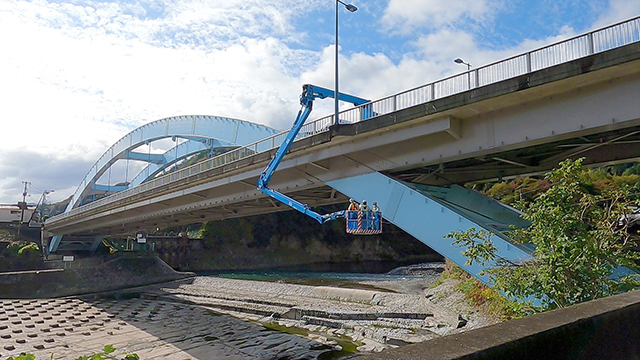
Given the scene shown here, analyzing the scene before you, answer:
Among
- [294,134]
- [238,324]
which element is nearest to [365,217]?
[294,134]

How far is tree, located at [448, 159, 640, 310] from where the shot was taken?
702 centimetres

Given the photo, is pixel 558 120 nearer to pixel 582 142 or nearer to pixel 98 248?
pixel 582 142

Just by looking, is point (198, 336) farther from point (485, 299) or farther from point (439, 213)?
point (485, 299)

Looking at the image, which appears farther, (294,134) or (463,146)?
(294,134)

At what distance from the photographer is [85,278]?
3366 centimetres

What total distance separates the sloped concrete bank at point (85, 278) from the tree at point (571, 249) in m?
32.3

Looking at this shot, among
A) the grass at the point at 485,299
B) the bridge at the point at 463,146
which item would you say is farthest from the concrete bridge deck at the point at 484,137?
the grass at the point at 485,299

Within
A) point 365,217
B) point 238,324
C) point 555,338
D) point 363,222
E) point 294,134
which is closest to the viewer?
point 555,338

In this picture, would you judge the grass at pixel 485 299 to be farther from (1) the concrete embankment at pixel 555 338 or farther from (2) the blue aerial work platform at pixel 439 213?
(1) the concrete embankment at pixel 555 338

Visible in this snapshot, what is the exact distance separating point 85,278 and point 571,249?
3494 centimetres

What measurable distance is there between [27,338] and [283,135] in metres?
13.1

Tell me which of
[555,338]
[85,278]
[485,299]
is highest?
[555,338]

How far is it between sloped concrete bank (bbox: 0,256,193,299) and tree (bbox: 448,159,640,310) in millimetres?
32340

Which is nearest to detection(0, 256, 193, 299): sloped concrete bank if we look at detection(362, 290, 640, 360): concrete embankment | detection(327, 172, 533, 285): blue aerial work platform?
detection(327, 172, 533, 285): blue aerial work platform
